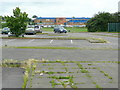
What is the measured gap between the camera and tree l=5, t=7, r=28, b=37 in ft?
75.2

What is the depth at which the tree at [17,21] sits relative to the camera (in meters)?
22.9

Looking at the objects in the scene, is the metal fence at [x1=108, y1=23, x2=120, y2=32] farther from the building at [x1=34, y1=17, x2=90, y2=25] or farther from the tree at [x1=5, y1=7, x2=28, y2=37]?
the building at [x1=34, y1=17, x2=90, y2=25]

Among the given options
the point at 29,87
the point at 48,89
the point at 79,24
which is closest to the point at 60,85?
the point at 48,89

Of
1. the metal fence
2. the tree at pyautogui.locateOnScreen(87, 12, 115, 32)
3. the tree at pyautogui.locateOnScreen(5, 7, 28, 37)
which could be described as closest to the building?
the tree at pyautogui.locateOnScreen(87, 12, 115, 32)

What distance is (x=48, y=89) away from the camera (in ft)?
15.9

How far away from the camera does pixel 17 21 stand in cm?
2294

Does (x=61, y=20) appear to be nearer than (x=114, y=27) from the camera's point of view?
No

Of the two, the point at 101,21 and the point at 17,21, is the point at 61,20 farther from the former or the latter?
the point at 17,21

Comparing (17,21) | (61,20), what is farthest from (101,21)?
(61,20)

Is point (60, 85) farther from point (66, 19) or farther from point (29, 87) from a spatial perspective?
point (66, 19)

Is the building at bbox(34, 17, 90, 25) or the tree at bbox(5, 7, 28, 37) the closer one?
the tree at bbox(5, 7, 28, 37)

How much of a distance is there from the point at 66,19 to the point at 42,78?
10192cm

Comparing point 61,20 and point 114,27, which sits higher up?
Result: point 61,20

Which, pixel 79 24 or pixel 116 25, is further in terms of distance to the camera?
pixel 79 24
